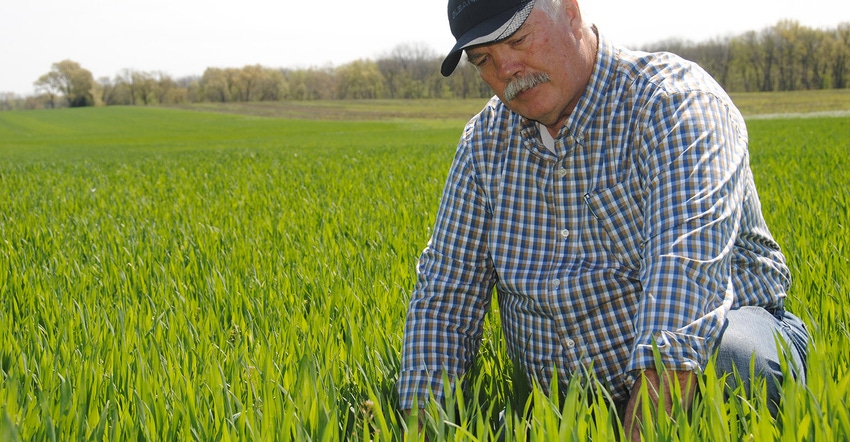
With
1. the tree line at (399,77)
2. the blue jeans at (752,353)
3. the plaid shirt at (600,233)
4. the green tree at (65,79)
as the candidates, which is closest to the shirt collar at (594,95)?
the plaid shirt at (600,233)

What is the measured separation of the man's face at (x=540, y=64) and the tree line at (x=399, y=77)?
221 feet

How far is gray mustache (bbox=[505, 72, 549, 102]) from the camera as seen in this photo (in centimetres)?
195

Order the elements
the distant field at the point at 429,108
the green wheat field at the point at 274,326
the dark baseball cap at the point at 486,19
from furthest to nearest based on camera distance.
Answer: the distant field at the point at 429,108
the dark baseball cap at the point at 486,19
the green wheat field at the point at 274,326

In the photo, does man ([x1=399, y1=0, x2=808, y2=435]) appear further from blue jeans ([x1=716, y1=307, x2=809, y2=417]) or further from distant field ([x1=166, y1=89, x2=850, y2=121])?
distant field ([x1=166, y1=89, x2=850, y2=121])

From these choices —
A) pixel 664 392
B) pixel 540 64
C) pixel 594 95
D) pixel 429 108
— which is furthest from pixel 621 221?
pixel 429 108

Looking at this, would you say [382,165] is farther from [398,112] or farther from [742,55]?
[742,55]

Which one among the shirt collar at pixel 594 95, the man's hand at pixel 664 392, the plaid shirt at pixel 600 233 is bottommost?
the man's hand at pixel 664 392

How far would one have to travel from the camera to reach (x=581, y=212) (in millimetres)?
2012

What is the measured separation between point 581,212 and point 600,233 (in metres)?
0.07

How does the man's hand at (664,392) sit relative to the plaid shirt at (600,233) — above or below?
below

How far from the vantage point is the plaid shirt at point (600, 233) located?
1636 millimetres

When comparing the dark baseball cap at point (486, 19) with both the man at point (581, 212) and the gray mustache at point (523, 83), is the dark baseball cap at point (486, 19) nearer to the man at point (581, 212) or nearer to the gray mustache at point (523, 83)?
the man at point (581, 212)

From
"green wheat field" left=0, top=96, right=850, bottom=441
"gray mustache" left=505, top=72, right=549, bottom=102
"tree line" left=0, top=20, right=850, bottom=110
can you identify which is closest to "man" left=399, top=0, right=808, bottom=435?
"gray mustache" left=505, top=72, right=549, bottom=102

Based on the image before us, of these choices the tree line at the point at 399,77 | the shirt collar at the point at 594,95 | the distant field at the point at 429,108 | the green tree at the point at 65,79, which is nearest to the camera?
the shirt collar at the point at 594,95
